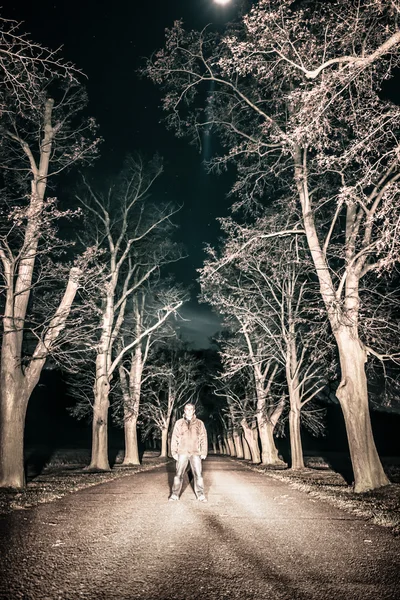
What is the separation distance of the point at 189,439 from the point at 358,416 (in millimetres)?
4492

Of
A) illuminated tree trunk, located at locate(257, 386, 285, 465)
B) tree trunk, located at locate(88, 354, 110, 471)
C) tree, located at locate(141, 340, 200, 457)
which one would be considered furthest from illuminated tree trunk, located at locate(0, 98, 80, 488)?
tree, located at locate(141, 340, 200, 457)

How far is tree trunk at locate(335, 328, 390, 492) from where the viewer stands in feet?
28.6

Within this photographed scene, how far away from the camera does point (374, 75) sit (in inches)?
290

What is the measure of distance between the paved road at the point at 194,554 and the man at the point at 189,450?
2.54 ft

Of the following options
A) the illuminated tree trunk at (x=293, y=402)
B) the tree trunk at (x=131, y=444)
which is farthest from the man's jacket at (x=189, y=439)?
the tree trunk at (x=131, y=444)

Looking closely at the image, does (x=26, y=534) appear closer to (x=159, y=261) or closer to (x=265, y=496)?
(x=265, y=496)

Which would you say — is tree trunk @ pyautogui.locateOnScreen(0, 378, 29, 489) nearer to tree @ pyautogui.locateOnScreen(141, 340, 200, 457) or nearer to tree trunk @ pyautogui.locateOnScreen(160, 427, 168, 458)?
tree @ pyautogui.locateOnScreen(141, 340, 200, 457)

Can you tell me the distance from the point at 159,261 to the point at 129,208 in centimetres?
311

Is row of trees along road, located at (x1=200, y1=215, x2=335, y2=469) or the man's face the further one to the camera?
row of trees along road, located at (x1=200, y1=215, x2=335, y2=469)

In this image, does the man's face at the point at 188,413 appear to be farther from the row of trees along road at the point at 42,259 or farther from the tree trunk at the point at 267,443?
the tree trunk at the point at 267,443

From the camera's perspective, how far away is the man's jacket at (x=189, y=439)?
739cm

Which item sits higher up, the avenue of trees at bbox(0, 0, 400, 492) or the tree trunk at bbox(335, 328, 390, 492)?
the avenue of trees at bbox(0, 0, 400, 492)

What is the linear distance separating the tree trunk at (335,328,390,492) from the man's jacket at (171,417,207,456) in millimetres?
4080

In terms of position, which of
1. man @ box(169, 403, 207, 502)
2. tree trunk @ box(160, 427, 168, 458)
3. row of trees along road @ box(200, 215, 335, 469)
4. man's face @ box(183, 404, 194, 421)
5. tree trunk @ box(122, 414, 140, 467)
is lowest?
tree trunk @ box(160, 427, 168, 458)
